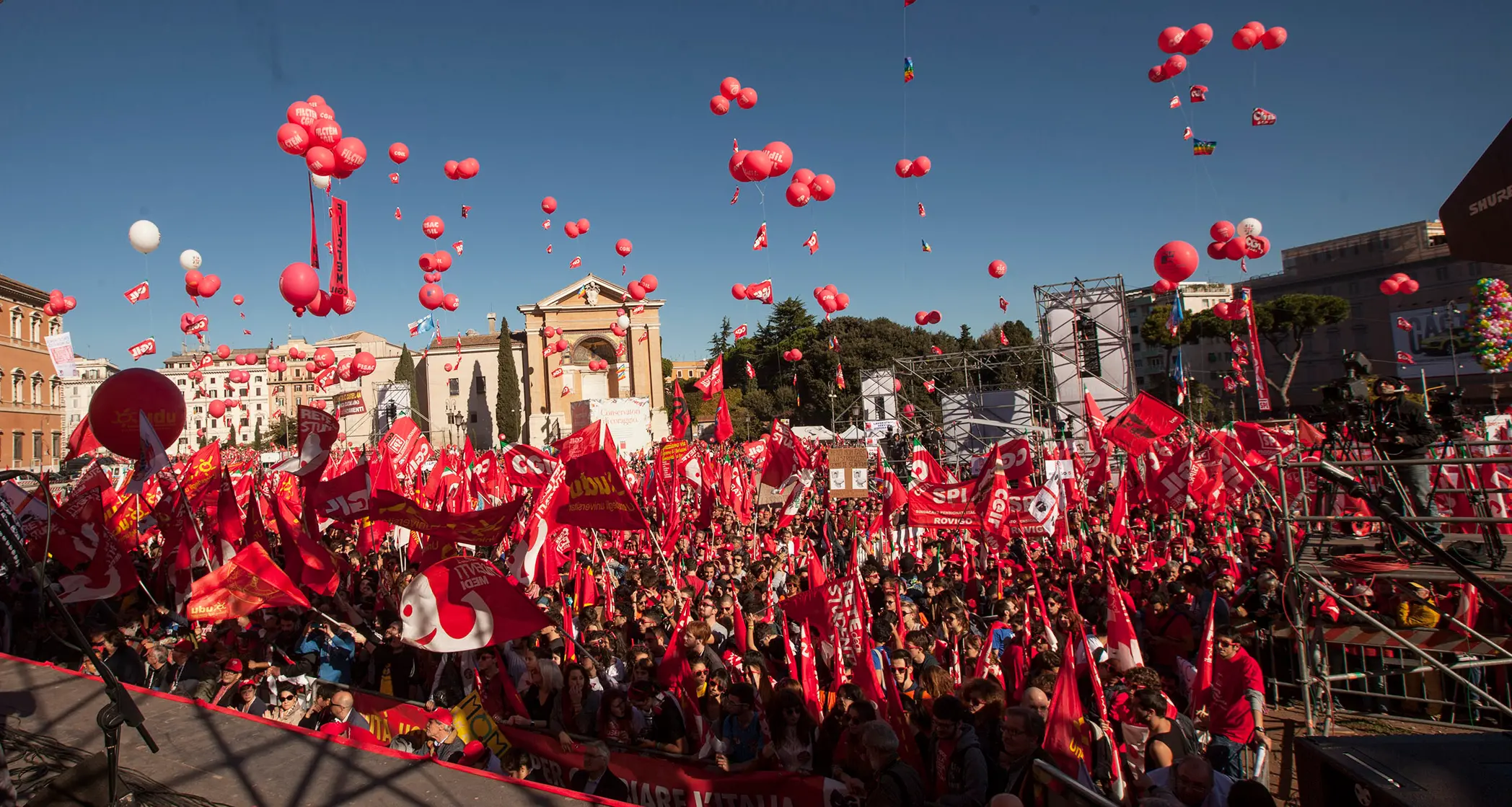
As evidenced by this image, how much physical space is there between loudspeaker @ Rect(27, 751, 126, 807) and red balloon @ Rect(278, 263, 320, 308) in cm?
1031

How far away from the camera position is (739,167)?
12836 millimetres

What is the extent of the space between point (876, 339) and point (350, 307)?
162 feet

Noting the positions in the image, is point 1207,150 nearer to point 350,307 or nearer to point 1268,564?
point 1268,564

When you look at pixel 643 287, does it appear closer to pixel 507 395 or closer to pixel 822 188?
pixel 822 188

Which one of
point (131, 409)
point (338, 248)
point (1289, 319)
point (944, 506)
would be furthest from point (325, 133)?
point (1289, 319)

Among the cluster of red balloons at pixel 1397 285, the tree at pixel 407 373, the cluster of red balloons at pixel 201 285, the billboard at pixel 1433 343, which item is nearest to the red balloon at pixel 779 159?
the cluster of red balloons at pixel 201 285

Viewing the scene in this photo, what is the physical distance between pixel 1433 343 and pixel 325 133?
54.0 metres

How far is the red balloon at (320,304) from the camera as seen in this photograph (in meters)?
12.3

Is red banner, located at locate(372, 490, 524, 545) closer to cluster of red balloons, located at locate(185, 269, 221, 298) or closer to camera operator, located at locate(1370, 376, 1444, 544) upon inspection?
camera operator, located at locate(1370, 376, 1444, 544)

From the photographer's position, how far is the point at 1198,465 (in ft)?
40.8

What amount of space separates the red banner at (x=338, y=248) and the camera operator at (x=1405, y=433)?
41.7 ft

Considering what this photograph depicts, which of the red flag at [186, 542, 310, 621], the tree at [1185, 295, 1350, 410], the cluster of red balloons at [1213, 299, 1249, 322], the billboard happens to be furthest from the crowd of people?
the tree at [1185, 295, 1350, 410]

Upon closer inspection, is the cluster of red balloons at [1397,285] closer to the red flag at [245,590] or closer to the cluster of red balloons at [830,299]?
the cluster of red balloons at [830,299]

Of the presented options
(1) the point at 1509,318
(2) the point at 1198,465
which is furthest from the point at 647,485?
(1) the point at 1509,318
